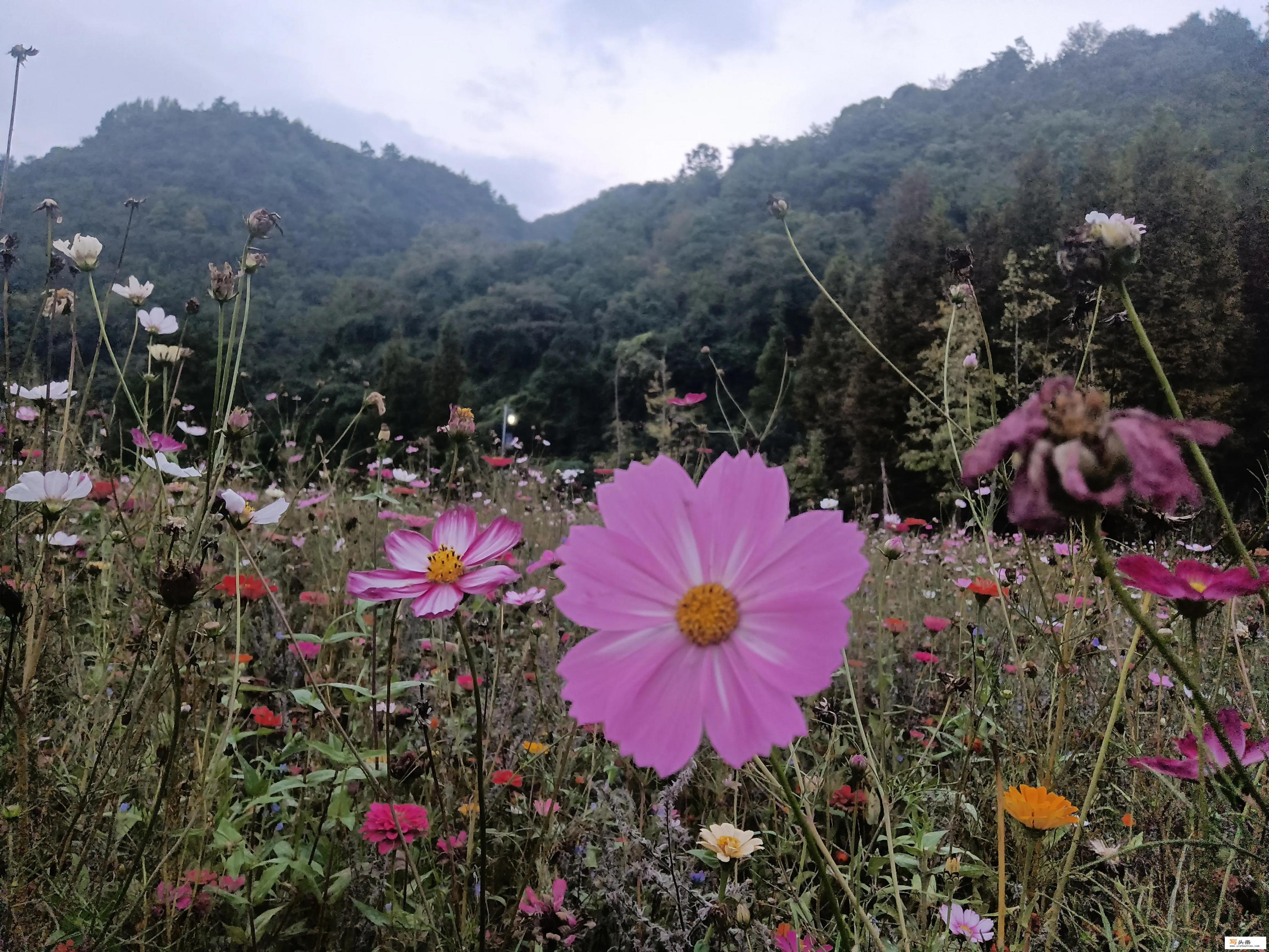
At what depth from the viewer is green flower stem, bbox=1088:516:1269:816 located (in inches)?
12.7

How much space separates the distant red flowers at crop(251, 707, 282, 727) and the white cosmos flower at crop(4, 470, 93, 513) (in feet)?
1.67

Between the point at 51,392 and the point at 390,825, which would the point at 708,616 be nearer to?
the point at 390,825

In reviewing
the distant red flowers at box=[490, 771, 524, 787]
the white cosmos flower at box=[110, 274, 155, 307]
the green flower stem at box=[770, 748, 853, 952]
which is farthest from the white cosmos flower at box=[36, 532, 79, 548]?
the green flower stem at box=[770, 748, 853, 952]

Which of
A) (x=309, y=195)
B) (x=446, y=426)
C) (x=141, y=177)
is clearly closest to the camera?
(x=446, y=426)

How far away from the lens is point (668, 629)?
415 millimetres

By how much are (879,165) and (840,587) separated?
3955cm

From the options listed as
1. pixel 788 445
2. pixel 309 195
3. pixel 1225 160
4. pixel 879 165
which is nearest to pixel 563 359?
pixel 788 445

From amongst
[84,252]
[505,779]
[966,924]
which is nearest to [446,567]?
[505,779]

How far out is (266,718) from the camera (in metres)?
1.26

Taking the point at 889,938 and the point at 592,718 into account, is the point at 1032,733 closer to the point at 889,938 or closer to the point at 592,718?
the point at 889,938

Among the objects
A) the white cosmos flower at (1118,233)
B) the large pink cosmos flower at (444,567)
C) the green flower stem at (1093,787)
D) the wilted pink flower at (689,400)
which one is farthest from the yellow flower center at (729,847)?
the wilted pink flower at (689,400)

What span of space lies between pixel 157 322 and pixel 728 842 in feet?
5.23

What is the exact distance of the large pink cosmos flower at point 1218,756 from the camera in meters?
0.63

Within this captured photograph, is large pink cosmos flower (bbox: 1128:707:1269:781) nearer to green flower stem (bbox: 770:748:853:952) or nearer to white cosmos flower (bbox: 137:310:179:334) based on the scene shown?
green flower stem (bbox: 770:748:853:952)
